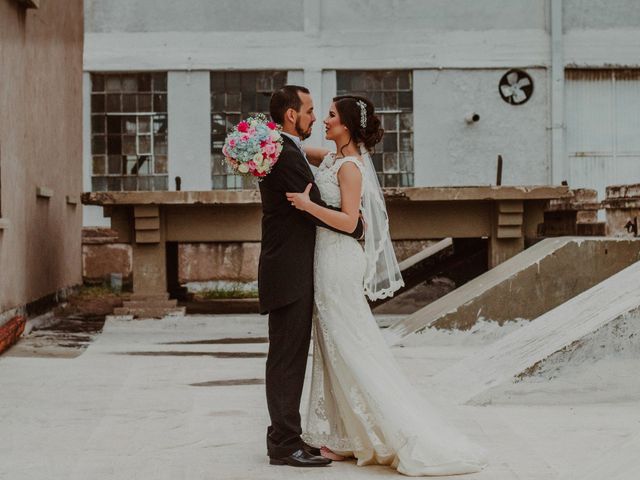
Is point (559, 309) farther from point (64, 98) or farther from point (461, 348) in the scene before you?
point (64, 98)

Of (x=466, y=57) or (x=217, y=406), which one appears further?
(x=466, y=57)

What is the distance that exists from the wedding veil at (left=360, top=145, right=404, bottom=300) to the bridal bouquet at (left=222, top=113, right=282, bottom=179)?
53 centimetres

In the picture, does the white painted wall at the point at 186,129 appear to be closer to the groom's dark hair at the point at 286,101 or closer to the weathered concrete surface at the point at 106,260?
the weathered concrete surface at the point at 106,260

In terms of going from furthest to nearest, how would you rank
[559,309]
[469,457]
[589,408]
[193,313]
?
[193,313] < [559,309] < [589,408] < [469,457]

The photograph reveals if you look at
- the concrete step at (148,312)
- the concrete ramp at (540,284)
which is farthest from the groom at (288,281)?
the concrete step at (148,312)

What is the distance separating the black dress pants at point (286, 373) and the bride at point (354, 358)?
0.43ft

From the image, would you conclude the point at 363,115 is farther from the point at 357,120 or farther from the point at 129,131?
the point at 129,131

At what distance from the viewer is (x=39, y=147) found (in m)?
14.2

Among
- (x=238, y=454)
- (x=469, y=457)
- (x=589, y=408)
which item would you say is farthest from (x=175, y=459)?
(x=589, y=408)

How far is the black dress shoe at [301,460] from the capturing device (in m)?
5.59

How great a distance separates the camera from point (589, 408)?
709cm

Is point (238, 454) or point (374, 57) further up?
point (374, 57)

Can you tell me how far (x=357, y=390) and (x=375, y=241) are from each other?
0.85 metres

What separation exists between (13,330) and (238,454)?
581cm
